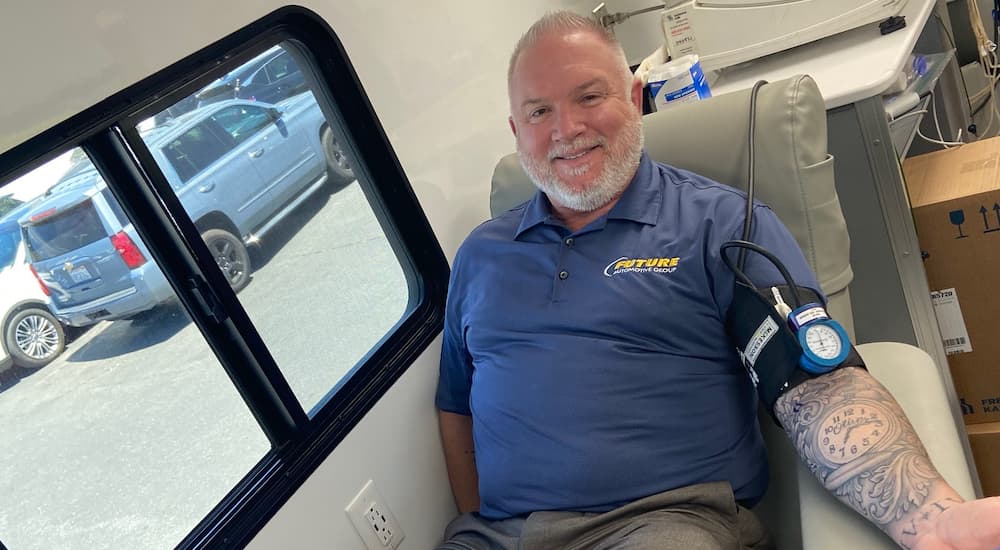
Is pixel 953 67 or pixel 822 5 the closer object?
pixel 822 5

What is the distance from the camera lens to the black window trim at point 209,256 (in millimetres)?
1233

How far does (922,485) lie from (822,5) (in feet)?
4.96

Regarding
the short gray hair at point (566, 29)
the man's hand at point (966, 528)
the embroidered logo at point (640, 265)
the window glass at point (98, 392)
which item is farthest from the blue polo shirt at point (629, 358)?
the window glass at point (98, 392)

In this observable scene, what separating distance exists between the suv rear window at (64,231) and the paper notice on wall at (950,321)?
1.69 meters

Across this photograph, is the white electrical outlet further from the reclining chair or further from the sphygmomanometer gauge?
the sphygmomanometer gauge

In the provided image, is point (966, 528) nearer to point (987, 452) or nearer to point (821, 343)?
point (821, 343)

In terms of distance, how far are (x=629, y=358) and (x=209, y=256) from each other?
2.50ft

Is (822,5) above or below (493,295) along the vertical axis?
above

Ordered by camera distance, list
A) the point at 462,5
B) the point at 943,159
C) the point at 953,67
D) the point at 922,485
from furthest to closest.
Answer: the point at 953,67 → the point at 462,5 → the point at 943,159 → the point at 922,485

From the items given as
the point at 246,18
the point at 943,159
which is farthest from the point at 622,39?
the point at 246,18

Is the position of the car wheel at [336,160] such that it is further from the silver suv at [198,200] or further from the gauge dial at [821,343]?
the gauge dial at [821,343]

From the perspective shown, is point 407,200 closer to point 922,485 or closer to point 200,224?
point 200,224

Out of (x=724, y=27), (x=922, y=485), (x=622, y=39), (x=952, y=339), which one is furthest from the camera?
(x=622, y=39)

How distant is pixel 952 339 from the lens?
171 cm
